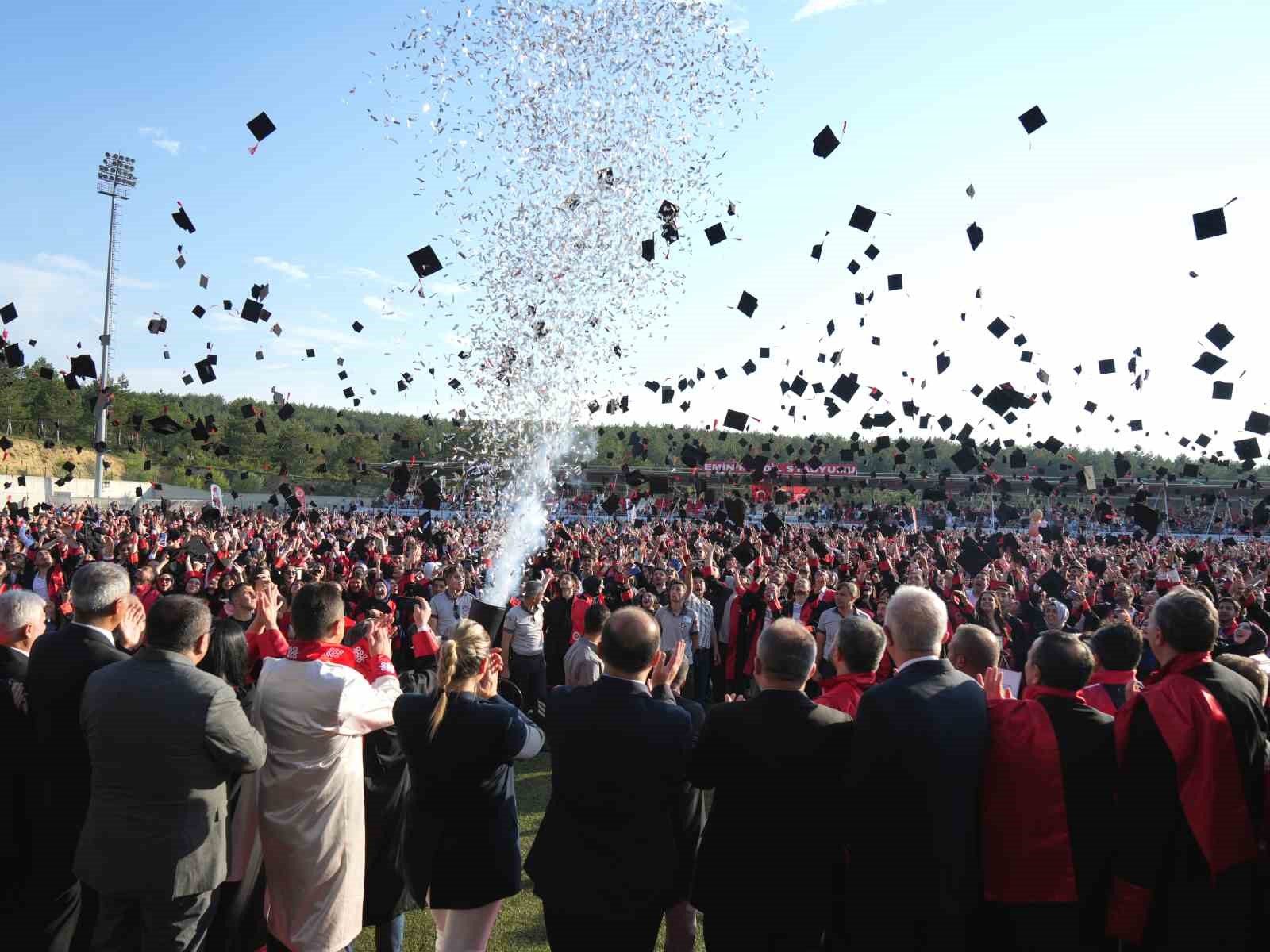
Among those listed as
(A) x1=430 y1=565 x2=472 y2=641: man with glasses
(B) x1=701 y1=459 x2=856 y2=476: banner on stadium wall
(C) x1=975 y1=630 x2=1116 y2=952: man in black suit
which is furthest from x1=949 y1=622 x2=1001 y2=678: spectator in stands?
(B) x1=701 y1=459 x2=856 y2=476: banner on stadium wall

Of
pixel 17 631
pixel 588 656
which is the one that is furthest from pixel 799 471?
pixel 17 631

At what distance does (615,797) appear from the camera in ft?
9.69

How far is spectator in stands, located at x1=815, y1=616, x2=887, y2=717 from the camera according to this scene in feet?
10.8

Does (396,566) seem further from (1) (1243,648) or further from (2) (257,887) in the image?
(1) (1243,648)

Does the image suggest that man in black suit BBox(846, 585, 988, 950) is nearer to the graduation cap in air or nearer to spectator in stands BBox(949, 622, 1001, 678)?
spectator in stands BBox(949, 622, 1001, 678)

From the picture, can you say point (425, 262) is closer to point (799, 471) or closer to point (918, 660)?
point (918, 660)

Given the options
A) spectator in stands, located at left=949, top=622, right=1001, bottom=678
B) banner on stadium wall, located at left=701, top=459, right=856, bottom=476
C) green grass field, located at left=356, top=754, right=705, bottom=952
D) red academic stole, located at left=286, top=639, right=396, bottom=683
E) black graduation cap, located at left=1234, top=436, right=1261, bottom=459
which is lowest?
green grass field, located at left=356, top=754, right=705, bottom=952

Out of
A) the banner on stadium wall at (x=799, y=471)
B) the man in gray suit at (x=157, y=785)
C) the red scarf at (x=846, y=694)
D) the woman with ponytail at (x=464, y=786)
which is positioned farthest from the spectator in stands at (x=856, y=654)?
the banner on stadium wall at (x=799, y=471)

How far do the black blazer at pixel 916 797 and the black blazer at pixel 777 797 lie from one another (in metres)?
0.08

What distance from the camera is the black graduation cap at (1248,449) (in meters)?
14.8

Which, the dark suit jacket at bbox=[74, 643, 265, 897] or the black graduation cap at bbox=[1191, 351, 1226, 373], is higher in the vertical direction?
the black graduation cap at bbox=[1191, 351, 1226, 373]

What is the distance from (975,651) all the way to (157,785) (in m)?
2.98

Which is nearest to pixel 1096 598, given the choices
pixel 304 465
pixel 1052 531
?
pixel 1052 531

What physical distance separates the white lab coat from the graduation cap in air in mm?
13046
